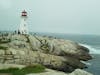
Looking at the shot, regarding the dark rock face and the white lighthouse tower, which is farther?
the white lighthouse tower

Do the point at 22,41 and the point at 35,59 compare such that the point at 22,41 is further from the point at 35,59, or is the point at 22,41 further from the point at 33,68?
the point at 33,68

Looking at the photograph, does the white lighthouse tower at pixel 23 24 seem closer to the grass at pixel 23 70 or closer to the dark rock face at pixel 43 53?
the dark rock face at pixel 43 53

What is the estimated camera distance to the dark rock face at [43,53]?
64825 mm

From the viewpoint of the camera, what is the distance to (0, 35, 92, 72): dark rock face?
64.8m

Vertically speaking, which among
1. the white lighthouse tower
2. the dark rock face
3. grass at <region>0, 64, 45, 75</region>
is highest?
the white lighthouse tower

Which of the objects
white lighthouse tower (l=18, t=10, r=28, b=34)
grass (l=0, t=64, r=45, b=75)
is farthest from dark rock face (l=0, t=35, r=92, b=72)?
grass (l=0, t=64, r=45, b=75)

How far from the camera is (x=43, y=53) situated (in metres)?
71.9

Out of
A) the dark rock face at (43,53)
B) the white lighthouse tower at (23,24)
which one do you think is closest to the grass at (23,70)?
the dark rock face at (43,53)

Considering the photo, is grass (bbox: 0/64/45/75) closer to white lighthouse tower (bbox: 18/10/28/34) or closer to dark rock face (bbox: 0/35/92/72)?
dark rock face (bbox: 0/35/92/72)

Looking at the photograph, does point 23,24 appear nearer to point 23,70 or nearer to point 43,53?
point 43,53

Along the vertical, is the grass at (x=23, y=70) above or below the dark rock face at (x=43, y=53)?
above

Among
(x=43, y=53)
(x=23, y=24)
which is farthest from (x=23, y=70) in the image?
(x=23, y=24)

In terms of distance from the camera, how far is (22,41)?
75.2m

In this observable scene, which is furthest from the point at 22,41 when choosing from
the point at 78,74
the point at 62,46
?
the point at 78,74
